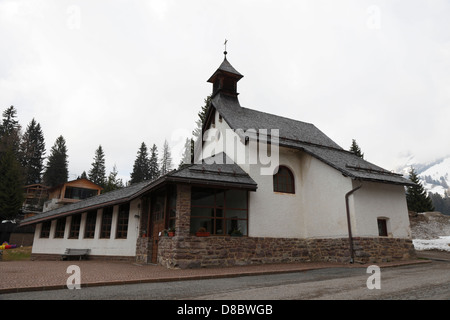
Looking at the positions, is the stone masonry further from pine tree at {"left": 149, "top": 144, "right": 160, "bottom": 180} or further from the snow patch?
pine tree at {"left": 149, "top": 144, "right": 160, "bottom": 180}

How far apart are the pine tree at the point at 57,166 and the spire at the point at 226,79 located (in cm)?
4598

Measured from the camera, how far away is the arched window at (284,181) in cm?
1364

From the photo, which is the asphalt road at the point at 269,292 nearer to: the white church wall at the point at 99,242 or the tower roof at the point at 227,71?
the white church wall at the point at 99,242

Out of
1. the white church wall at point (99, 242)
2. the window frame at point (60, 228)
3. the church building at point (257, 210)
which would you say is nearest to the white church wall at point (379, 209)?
the church building at point (257, 210)

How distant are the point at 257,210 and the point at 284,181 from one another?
2317mm

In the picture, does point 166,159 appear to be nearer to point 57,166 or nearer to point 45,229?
point 57,166

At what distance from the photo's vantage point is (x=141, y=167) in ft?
185

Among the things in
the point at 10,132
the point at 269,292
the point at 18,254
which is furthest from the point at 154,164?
the point at 269,292

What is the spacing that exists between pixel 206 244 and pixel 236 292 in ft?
16.3

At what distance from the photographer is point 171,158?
61.0m

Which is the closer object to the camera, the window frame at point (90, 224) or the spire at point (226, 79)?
the window frame at point (90, 224)
